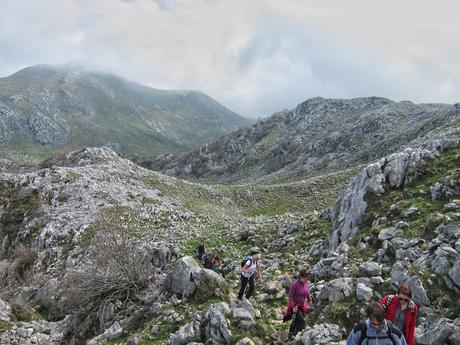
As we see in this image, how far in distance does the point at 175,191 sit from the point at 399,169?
3440 cm

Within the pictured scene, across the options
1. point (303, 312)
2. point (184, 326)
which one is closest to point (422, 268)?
point (303, 312)

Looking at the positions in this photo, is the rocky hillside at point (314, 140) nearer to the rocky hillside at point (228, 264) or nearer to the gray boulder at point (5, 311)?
the rocky hillside at point (228, 264)

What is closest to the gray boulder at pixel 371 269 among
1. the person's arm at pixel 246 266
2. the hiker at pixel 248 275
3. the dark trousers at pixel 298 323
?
the dark trousers at pixel 298 323

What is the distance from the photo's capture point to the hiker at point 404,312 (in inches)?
360

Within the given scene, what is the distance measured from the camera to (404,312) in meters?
9.20

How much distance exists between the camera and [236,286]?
19.2 metres

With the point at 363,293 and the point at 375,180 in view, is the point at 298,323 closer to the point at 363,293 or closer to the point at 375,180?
the point at 363,293

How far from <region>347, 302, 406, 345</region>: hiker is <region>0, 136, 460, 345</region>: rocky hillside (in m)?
2.71

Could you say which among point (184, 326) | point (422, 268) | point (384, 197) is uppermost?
point (384, 197)

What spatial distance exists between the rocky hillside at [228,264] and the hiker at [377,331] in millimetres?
2714

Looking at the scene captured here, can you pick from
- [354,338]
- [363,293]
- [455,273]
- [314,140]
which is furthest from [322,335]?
[314,140]

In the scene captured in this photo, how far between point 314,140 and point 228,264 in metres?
82.7

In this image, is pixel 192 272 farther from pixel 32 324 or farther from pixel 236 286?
pixel 32 324

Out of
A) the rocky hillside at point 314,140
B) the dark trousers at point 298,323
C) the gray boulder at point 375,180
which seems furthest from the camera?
the rocky hillside at point 314,140
